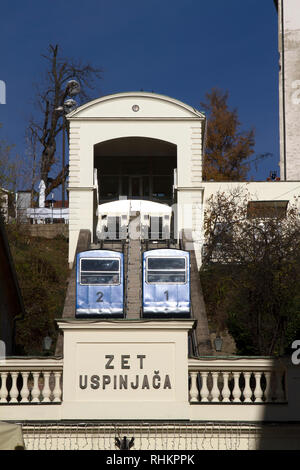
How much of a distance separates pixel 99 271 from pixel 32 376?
626 centimetres

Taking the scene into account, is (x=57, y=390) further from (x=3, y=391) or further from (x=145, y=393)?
(x=145, y=393)

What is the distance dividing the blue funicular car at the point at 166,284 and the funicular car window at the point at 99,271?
0.78 meters

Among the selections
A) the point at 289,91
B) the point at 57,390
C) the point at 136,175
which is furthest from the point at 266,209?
the point at 57,390

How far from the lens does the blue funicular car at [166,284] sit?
2388cm

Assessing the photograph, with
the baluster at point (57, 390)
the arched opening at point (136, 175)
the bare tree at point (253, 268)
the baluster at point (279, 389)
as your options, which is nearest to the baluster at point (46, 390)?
the baluster at point (57, 390)

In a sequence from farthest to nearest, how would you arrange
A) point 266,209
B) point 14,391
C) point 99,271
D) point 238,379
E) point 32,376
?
point 266,209 → point 99,271 → point 32,376 → point 238,379 → point 14,391

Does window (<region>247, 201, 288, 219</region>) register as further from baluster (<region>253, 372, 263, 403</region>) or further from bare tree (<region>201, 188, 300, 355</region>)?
baluster (<region>253, 372, 263, 403</region>)

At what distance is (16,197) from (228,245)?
15.9 metres

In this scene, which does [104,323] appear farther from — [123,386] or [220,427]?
[220,427]

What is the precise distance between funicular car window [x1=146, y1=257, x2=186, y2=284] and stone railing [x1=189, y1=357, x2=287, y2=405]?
5.83 metres

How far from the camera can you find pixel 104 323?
1908 centimetres

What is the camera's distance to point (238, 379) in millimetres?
18844

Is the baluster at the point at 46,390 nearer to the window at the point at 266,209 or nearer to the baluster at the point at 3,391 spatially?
the baluster at the point at 3,391

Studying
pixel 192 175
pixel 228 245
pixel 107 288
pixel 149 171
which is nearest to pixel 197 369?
pixel 107 288
